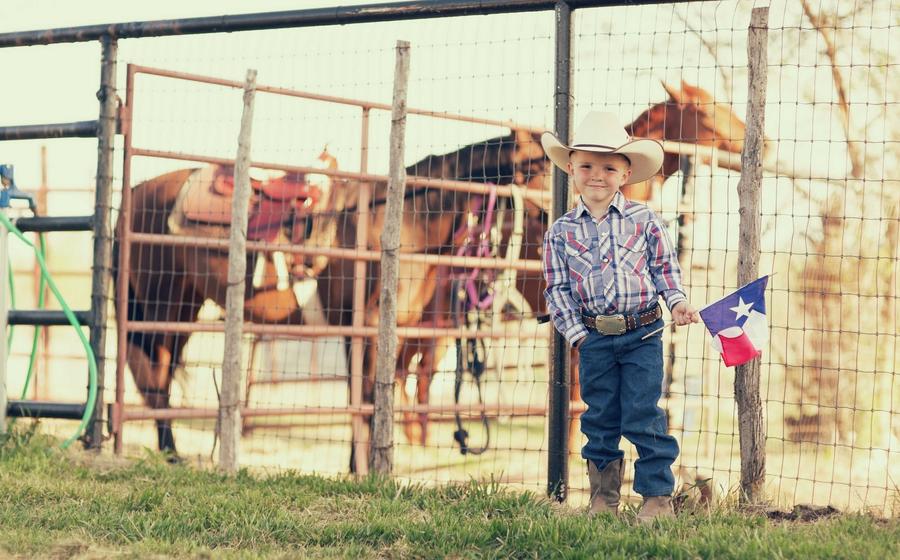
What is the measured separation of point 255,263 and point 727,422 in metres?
5.28

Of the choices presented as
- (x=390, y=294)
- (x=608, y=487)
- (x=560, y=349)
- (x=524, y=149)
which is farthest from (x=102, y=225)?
(x=524, y=149)

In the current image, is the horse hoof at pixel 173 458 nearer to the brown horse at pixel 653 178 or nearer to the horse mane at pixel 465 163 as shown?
the brown horse at pixel 653 178

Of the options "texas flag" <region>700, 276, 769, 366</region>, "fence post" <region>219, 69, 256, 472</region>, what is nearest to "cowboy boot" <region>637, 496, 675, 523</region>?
"texas flag" <region>700, 276, 769, 366</region>

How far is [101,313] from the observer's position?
19.1ft

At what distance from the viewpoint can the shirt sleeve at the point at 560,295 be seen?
3.89 metres

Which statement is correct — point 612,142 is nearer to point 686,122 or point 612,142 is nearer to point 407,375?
point 686,122

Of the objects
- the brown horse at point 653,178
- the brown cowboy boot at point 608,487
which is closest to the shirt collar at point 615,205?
the brown cowboy boot at point 608,487

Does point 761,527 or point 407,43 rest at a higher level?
point 407,43

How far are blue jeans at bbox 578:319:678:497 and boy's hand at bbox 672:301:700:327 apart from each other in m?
0.11

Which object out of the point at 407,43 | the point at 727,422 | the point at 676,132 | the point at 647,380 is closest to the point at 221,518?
the point at 647,380

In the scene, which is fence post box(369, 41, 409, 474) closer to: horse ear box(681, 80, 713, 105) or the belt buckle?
the belt buckle

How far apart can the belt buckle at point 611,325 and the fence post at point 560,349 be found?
761mm

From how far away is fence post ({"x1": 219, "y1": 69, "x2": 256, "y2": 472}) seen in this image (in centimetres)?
561

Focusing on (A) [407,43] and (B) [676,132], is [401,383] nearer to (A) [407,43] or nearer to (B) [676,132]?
(B) [676,132]
